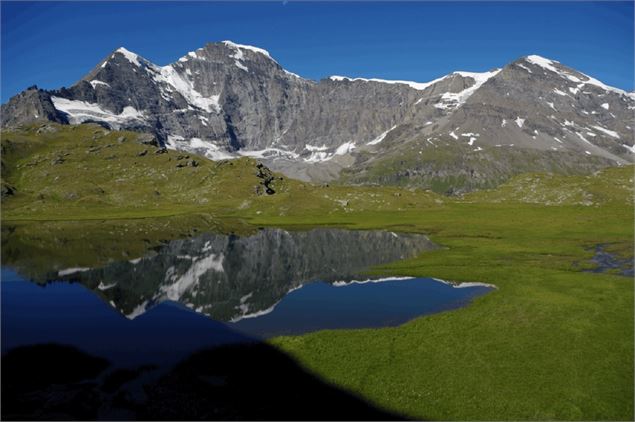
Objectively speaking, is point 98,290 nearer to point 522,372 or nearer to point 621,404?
point 522,372

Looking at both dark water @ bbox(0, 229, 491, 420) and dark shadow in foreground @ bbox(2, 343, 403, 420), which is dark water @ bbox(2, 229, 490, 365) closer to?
dark water @ bbox(0, 229, 491, 420)

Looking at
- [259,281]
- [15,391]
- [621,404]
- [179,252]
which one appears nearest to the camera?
[621,404]

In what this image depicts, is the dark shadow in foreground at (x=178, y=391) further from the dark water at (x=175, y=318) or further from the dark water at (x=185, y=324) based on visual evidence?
the dark water at (x=175, y=318)

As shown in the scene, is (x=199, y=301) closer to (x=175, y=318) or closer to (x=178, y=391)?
(x=175, y=318)

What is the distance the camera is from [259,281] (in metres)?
82.5

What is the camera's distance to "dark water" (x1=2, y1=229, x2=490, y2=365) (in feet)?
165

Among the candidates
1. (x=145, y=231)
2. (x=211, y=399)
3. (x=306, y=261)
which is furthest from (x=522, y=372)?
(x=145, y=231)

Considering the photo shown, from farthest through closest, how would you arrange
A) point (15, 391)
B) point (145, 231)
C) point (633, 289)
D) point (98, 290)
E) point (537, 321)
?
point (145, 231) → point (98, 290) → point (633, 289) → point (537, 321) → point (15, 391)

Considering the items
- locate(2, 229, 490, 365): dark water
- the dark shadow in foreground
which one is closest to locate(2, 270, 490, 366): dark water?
locate(2, 229, 490, 365): dark water

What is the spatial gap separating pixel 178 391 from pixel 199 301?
3109 cm

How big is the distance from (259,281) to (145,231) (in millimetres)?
82477

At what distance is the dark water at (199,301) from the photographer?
5034 cm

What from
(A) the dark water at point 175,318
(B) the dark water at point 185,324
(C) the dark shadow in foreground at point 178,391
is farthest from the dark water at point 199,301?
(C) the dark shadow in foreground at point 178,391

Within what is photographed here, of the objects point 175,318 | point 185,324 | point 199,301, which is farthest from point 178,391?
point 199,301
